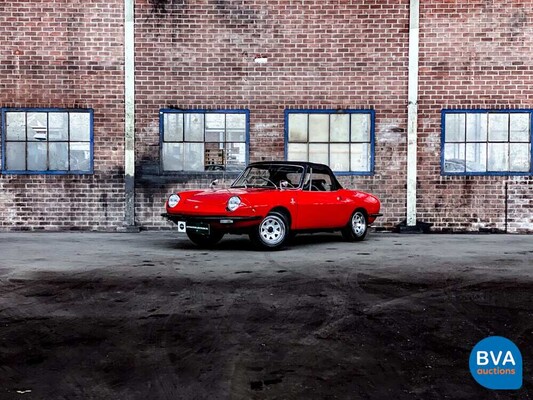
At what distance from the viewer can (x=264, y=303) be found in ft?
17.8

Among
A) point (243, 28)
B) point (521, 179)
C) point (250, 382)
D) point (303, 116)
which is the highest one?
point (243, 28)

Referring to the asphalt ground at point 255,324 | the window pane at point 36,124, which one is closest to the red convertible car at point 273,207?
the asphalt ground at point 255,324

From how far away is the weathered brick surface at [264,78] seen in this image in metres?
12.9

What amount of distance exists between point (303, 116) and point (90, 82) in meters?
4.40

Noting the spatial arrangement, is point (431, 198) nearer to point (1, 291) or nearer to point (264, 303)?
point (264, 303)

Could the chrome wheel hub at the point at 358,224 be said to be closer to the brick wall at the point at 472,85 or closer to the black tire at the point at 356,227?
the black tire at the point at 356,227

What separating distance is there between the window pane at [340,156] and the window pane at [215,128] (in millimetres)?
2278

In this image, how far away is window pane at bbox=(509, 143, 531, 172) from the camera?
13.0 metres

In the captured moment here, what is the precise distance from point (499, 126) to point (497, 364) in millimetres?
10265

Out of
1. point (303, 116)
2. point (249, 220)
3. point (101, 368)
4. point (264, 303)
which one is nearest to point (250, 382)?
point (101, 368)

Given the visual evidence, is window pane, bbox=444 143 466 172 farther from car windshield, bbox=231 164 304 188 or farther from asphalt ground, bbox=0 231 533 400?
asphalt ground, bbox=0 231 533 400

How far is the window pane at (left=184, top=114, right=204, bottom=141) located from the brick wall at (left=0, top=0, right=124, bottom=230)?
4.35 feet

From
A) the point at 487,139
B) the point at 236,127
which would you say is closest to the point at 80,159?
the point at 236,127

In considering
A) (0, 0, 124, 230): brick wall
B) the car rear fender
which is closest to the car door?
the car rear fender
